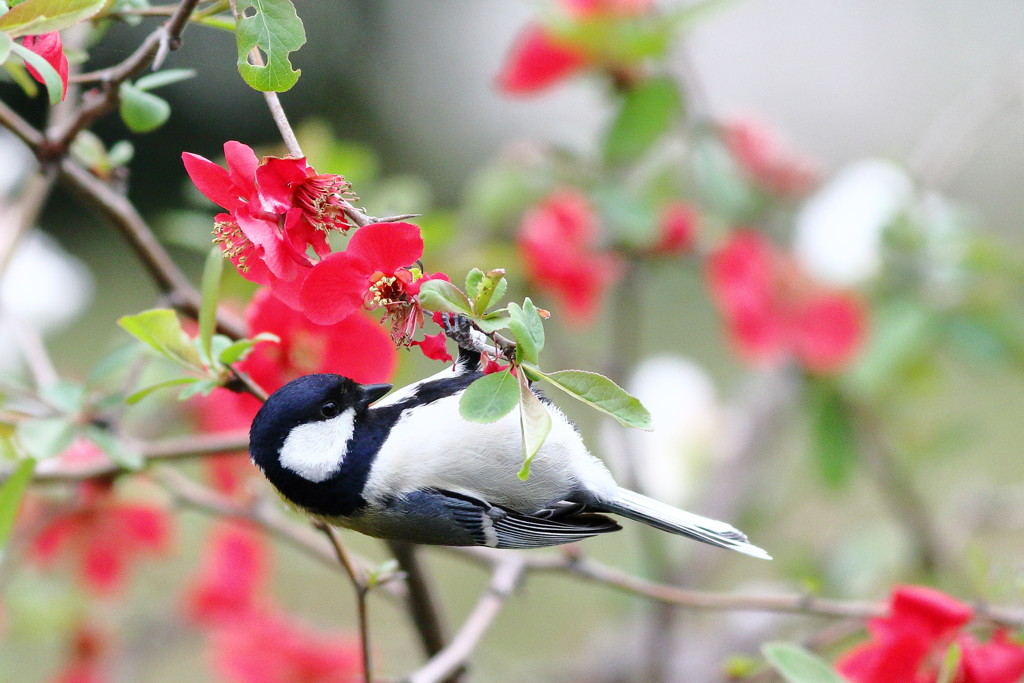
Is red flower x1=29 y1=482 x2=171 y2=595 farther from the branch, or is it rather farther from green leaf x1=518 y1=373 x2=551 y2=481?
green leaf x1=518 y1=373 x2=551 y2=481

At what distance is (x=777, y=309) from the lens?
3.43ft

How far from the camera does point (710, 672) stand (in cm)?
→ 107

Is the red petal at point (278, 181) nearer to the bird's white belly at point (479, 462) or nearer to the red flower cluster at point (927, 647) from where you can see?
the bird's white belly at point (479, 462)

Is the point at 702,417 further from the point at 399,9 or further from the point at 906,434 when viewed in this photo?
the point at 399,9

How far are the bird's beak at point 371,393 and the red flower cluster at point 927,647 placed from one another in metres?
0.30

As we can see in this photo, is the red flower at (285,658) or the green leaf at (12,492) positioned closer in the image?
the green leaf at (12,492)

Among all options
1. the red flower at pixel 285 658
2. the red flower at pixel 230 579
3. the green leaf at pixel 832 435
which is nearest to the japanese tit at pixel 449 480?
the red flower at pixel 285 658

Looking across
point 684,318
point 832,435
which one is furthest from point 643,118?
point 684,318

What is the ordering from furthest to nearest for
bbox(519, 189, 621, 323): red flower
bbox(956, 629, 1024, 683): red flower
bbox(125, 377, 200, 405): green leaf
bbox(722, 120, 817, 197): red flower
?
bbox(722, 120, 817, 197): red flower, bbox(519, 189, 621, 323): red flower, bbox(956, 629, 1024, 683): red flower, bbox(125, 377, 200, 405): green leaf

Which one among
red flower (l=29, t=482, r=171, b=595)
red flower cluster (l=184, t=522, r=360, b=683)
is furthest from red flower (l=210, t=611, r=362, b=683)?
red flower (l=29, t=482, r=171, b=595)

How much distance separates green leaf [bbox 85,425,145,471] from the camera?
0.48 m

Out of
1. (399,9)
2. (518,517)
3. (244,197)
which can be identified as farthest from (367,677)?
(399,9)

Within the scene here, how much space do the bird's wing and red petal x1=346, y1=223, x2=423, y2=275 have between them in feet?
0.46

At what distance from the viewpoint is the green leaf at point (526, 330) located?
0.96 ft
